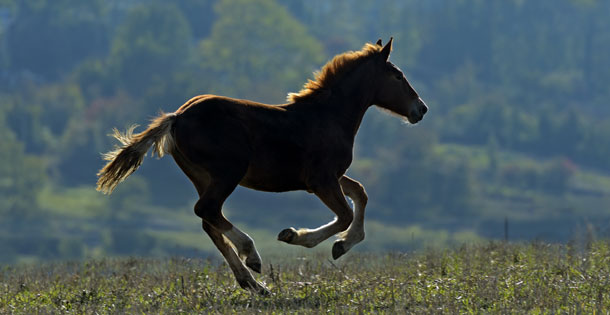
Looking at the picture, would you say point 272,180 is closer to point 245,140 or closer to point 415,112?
point 245,140

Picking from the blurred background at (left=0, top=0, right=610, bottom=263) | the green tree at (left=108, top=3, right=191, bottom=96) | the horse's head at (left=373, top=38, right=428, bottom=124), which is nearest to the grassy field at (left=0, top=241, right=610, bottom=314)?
the horse's head at (left=373, top=38, right=428, bottom=124)

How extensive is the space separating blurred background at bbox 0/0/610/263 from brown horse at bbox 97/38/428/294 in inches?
2286

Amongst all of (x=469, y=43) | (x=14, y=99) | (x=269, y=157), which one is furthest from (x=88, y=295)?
(x=469, y=43)

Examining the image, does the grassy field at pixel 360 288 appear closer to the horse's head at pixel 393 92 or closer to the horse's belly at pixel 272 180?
the horse's belly at pixel 272 180

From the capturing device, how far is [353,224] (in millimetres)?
9883

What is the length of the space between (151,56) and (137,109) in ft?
66.0

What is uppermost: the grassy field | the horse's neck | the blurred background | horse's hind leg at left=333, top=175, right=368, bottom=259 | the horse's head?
the blurred background

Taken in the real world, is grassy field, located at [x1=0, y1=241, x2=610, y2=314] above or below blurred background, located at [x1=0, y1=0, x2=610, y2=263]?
below

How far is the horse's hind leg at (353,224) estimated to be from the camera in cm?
949

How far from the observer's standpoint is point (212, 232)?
9.49m

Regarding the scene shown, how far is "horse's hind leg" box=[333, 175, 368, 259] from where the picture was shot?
949cm

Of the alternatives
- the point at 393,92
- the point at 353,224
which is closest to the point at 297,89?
the point at 393,92

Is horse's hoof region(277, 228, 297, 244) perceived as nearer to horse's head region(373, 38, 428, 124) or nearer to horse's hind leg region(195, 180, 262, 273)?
horse's hind leg region(195, 180, 262, 273)

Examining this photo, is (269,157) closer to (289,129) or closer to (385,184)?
(289,129)
